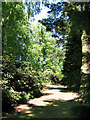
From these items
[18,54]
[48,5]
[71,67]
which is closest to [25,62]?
[18,54]

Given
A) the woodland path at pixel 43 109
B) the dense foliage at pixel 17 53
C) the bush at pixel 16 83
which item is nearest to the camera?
the woodland path at pixel 43 109

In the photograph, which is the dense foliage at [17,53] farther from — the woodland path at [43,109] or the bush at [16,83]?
the woodland path at [43,109]

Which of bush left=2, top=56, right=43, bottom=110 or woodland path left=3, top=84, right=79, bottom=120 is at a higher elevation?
bush left=2, top=56, right=43, bottom=110

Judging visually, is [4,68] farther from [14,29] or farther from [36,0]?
[36,0]

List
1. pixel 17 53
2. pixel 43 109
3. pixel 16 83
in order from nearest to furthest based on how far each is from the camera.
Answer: pixel 43 109
pixel 16 83
pixel 17 53

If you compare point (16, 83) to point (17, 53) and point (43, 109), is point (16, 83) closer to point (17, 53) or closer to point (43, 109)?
point (17, 53)

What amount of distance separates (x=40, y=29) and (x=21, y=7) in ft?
19.0

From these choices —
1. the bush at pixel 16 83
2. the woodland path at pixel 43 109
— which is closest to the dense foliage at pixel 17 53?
the bush at pixel 16 83

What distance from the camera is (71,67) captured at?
12000mm

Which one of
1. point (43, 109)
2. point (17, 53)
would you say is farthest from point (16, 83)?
point (43, 109)

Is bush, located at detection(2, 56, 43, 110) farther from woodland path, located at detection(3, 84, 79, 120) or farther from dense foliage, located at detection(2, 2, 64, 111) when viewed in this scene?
woodland path, located at detection(3, 84, 79, 120)

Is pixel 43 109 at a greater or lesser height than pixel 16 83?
lesser

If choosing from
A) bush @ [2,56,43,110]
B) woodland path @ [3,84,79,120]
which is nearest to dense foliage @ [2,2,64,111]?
bush @ [2,56,43,110]

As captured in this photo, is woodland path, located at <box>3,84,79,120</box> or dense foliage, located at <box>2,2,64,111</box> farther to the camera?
dense foliage, located at <box>2,2,64,111</box>
